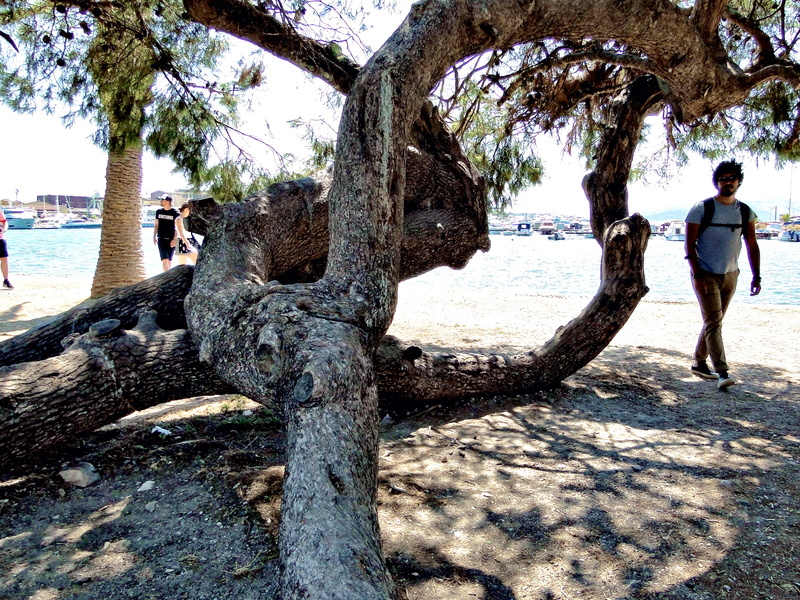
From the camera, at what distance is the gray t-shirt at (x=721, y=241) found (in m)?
4.23

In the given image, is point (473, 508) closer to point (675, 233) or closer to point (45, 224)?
point (675, 233)

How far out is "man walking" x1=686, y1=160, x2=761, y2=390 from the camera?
4238 millimetres

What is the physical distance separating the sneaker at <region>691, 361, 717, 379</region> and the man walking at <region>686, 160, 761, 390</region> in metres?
0.19

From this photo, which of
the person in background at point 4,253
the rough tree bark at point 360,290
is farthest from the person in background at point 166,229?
the rough tree bark at point 360,290

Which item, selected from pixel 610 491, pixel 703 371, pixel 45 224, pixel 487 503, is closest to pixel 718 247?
pixel 703 371

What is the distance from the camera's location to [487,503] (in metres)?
2.55

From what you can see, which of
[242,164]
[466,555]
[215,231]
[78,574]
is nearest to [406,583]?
[466,555]

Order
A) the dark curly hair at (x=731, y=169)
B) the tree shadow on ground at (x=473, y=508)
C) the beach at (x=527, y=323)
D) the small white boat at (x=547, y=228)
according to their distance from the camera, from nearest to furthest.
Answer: the tree shadow on ground at (x=473, y=508), the dark curly hair at (x=731, y=169), the beach at (x=527, y=323), the small white boat at (x=547, y=228)

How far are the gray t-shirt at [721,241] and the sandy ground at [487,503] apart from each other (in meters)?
0.95

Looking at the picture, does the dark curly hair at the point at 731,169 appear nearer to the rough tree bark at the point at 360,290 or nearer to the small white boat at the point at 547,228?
the rough tree bark at the point at 360,290

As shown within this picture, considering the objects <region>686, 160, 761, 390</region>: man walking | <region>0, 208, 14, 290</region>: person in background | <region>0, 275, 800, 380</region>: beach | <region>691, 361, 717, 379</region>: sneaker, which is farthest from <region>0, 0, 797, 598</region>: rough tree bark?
<region>0, 208, 14, 290</region>: person in background

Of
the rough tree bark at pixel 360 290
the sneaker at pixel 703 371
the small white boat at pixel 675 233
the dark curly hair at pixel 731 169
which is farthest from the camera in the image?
the small white boat at pixel 675 233

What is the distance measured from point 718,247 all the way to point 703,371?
1.02 meters

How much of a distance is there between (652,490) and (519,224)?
74089 mm
